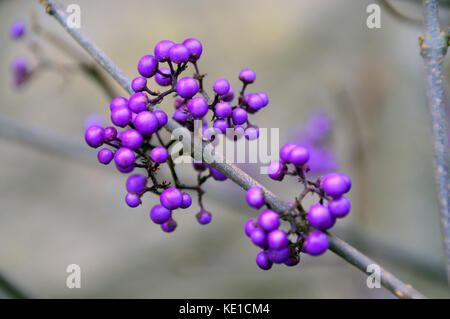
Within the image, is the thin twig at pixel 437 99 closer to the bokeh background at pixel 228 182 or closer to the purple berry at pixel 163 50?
the purple berry at pixel 163 50

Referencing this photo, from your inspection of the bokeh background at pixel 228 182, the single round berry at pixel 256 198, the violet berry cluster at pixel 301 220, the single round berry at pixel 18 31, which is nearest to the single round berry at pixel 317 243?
the violet berry cluster at pixel 301 220

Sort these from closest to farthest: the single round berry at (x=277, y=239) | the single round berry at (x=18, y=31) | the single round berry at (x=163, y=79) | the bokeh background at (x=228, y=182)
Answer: the single round berry at (x=277, y=239) < the single round berry at (x=163, y=79) < the single round berry at (x=18, y=31) < the bokeh background at (x=228, y=182)

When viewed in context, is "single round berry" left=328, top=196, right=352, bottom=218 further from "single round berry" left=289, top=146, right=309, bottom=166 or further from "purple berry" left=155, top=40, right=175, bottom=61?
"purple berry" left=155, top=40, right=175, bottom=61

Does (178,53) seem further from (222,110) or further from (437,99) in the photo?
(437,99)

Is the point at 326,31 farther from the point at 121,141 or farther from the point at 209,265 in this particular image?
the point at 121,141

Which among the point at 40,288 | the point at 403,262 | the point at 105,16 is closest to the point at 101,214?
the point at 40,288

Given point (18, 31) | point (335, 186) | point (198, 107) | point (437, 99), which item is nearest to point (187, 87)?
point (198, 107)
